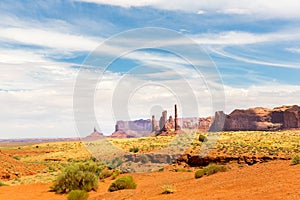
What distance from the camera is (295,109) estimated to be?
400ft

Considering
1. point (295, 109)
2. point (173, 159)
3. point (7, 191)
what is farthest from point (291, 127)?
point (7, 191)

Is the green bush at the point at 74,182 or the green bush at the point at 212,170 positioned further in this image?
the green bush at the point at 74,182

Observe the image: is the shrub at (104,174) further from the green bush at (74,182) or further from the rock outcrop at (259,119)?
the rock outcrop at (259,119)

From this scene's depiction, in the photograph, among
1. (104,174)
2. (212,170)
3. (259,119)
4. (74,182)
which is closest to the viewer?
(212,170)

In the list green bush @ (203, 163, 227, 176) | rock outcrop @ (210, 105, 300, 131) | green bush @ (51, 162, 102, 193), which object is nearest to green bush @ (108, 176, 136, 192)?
green bush @ (51, 162, 102, 193)

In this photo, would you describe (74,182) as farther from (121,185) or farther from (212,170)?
(212,170)

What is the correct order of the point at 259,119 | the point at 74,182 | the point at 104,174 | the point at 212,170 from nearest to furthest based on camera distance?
the point at 212,170 → the point at 74,182 → the point at 104,174 → the point at 259,119

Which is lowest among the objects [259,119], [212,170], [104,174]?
[104,174]

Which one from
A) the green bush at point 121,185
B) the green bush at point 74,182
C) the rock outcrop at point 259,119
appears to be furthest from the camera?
the rock outcrop at point 259,119

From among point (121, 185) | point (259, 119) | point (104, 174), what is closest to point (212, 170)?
point (121, 185)

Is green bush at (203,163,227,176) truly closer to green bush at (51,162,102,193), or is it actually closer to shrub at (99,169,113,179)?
green bush at (51,162,102,193)

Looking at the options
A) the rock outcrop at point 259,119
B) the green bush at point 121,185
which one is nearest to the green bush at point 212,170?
the green bush at point 121,185

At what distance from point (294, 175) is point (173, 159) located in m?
21.7

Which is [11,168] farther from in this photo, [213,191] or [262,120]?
[262,120]
